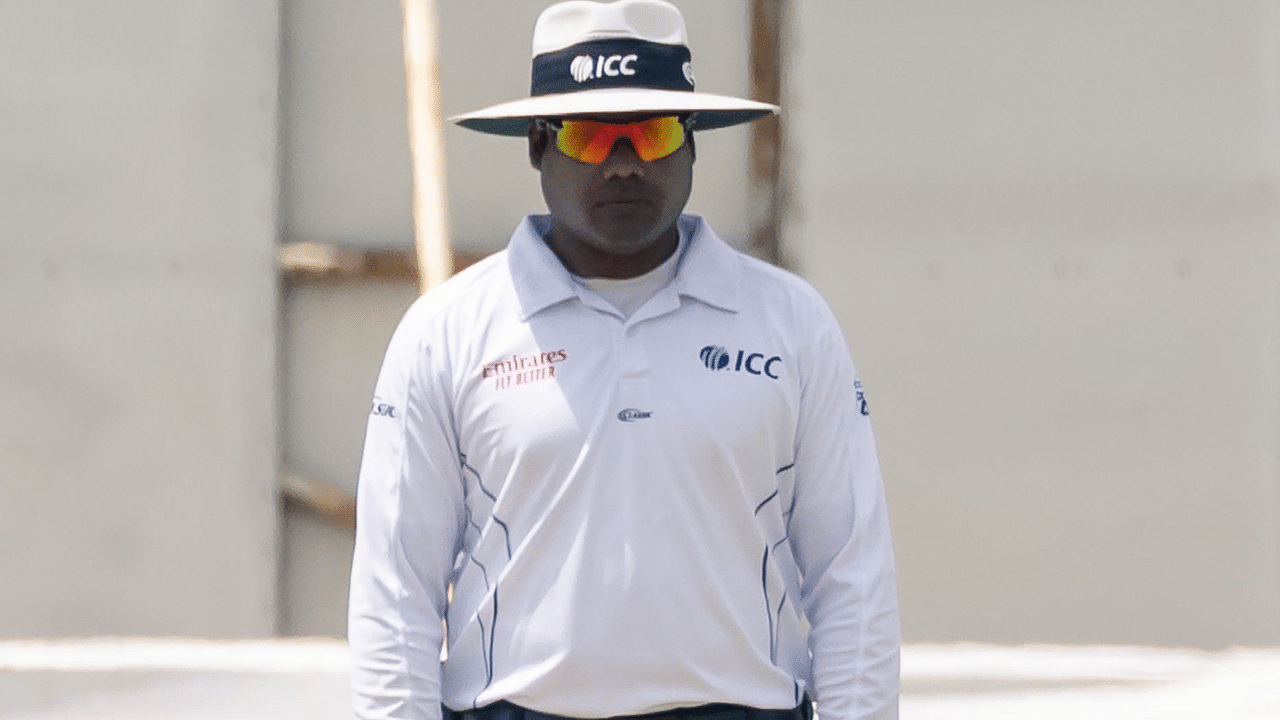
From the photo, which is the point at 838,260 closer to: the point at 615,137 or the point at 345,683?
the point at 345,683

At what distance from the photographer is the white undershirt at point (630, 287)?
75.3 inches

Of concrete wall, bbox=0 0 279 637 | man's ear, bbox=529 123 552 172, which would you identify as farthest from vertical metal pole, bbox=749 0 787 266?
man's ear, bbox=529 123 552 172

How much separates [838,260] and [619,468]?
325cm

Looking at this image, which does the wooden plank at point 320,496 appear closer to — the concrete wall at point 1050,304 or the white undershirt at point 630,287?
the concrete wall at point 1050,304

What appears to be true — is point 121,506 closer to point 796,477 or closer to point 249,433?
point 249,433

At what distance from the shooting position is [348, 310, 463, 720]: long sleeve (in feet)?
6.05

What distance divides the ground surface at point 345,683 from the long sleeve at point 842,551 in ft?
5.57

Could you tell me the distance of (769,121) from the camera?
5.03 metres

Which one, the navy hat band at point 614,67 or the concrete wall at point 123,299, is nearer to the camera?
the navy hat band at point 614,67

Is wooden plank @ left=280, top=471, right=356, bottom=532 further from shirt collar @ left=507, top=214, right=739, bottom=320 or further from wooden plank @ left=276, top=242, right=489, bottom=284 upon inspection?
shirt collar @ left=507, top=214, right=739, bottom=320

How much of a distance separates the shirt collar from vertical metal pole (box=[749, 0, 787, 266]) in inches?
122

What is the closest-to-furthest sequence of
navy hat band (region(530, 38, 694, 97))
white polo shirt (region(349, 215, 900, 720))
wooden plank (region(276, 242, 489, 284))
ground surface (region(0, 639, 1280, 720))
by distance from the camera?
white polo shirt (region(349, 215, 900, 720)) < navy hat band (region(530, 38, 694, 97)) < ground surface (region(0, 639, 1280, 720)) < wooden plank (region(276, 242, 489, 284))

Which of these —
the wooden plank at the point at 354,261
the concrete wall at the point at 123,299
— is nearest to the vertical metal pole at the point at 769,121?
the wooden plank at the point at 354,261

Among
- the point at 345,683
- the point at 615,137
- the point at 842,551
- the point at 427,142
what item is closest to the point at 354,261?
the point at 427,142
